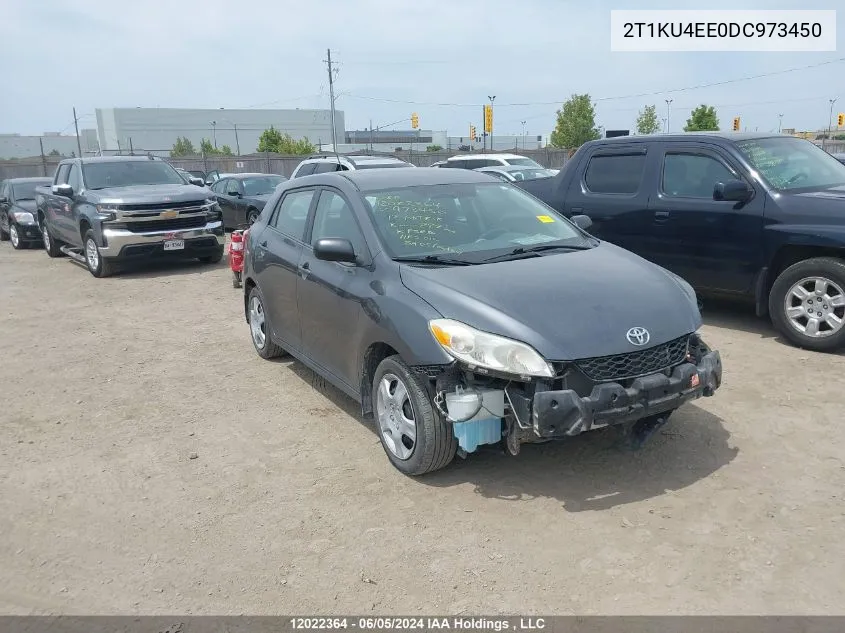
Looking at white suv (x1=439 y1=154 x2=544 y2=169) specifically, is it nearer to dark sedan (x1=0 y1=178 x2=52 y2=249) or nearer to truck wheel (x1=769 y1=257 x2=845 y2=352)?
dark sedan (x1=0 y1=178 x2=52 y2=249)

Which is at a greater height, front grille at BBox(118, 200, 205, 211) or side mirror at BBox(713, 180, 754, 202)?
side mirror at BBox(713, 180, 754, 202)

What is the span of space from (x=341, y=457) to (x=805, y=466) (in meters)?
2.80

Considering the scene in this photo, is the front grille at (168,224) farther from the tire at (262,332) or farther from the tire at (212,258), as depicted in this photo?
the tire at (262,332)

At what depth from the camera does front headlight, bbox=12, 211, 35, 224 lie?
55.5 ft

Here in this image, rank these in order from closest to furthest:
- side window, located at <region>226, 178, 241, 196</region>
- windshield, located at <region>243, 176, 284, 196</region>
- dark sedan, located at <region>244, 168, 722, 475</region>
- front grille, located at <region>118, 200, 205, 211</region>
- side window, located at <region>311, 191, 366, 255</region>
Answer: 1. dark sedan, located at <region>244, 168, 722, 475</region>
2. side window, located at <region>311, 191, 366, 255</region>
3. front grille, located at <region>118, 200, 205, 211</region>
4. side window, located at <region>226, 178, 241, 196</region>
5. windshield, located at <region>243, 176, 284, 196</region>

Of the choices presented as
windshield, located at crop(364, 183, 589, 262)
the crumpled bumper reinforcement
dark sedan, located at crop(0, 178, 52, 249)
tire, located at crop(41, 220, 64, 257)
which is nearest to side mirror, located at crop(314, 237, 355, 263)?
windshield, located at crop(364, 183, 589, 262)

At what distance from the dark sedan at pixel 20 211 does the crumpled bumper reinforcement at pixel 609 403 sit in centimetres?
1668

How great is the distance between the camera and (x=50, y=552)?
3.65m

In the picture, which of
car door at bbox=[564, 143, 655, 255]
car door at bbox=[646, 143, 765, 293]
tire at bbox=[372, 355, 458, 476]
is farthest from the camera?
car door at bbox=[564, 143, 655, 255]

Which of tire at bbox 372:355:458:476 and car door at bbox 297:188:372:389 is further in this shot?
car door at bbox 297:188:372:389

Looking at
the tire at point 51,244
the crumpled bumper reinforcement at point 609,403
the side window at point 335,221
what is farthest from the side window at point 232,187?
the crumpled bumper reinforcement at point 609,403

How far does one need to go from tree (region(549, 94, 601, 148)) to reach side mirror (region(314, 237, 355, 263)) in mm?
55833
